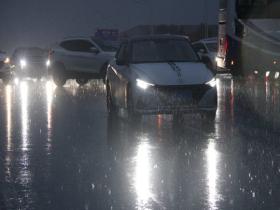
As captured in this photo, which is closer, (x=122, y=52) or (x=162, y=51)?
(x=162, y=51)

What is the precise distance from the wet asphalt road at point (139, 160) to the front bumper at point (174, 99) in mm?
362

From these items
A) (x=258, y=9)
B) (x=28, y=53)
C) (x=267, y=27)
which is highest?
(x=258, y=9)

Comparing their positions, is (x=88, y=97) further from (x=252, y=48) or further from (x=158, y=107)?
(x=158, y=107)

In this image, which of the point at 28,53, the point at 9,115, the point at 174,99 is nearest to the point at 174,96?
the point at 174,99

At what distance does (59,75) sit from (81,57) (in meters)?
1.00

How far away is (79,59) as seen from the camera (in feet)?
106

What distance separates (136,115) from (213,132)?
1.54 metres

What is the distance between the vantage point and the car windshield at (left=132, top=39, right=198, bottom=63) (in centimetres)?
1703

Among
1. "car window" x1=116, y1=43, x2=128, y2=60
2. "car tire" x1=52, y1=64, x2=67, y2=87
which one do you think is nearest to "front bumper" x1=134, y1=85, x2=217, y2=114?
"car window" x1=116, y1=43, x2=128, y2=60

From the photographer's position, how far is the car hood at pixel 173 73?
15.7 metres

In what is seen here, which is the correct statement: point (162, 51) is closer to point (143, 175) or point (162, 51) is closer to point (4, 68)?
point (143, 175)

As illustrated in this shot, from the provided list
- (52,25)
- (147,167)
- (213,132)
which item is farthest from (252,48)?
(52,25)

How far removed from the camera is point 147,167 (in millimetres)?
11016

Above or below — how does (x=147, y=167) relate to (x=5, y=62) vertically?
below
